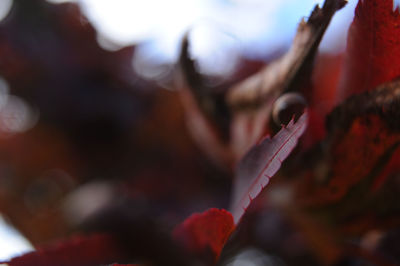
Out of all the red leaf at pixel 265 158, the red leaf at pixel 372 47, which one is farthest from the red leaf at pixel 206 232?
the red leaf at pixel 372 47

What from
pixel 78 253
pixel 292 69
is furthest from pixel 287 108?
pixel 78 253

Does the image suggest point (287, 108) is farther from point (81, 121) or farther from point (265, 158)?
point (81, 121)

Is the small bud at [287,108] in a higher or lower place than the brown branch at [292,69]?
lower

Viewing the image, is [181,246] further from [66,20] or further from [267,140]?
[66,20]

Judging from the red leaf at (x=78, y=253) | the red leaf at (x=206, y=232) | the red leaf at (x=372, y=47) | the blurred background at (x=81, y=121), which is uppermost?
the blurred background at (x=81, y=121)

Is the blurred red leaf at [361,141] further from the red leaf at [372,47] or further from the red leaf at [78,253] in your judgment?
the red leaf at [78,253]

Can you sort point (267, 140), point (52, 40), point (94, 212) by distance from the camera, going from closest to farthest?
point (267, 140)
point (94, 212)
point (52, 40)

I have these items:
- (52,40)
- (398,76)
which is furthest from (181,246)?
(52,40)
